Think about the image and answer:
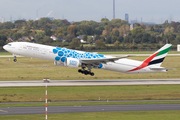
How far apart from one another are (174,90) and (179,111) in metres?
13.3

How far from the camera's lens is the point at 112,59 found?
1863 inches

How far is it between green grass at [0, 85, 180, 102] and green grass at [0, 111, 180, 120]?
8197 mm

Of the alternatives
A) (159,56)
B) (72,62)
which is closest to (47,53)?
(72,62)

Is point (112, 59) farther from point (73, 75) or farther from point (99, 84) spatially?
point (73, 75)

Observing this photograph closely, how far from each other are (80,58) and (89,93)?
10722 mm

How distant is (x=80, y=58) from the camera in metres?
49.3

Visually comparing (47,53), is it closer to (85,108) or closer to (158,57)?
(85,108)

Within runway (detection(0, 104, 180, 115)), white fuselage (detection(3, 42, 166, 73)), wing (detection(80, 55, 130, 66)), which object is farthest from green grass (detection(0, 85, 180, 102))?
white fuselage (detection(3, 42, 166, 73))

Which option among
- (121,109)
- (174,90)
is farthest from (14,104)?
(174,90)

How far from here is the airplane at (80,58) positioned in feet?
158

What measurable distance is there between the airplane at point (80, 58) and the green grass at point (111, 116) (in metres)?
18.7

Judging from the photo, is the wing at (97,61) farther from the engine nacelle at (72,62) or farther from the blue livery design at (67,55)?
the engine nacelle at (72,62)

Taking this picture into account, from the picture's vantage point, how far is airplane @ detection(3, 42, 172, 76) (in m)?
48.2

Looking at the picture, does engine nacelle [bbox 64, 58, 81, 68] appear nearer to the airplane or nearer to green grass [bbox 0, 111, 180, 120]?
the airplane
